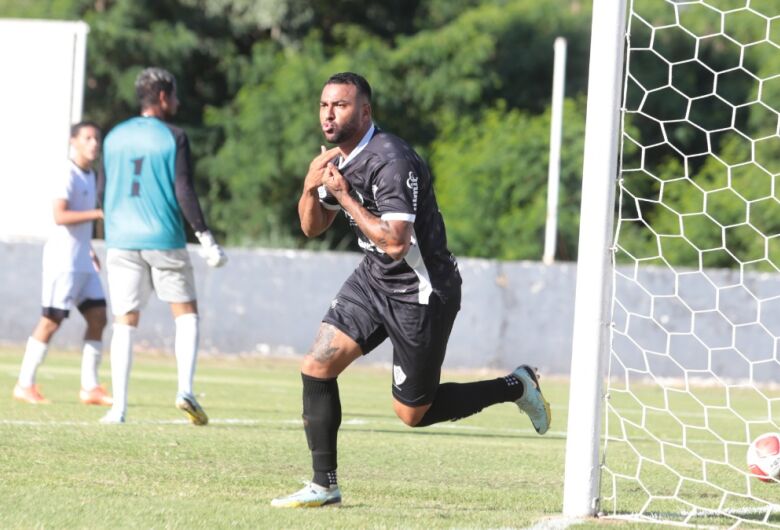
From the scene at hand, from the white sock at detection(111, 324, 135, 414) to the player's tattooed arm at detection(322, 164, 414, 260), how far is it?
12.0 feet

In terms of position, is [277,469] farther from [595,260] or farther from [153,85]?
[153,85]

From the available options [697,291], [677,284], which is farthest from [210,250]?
[697,291]

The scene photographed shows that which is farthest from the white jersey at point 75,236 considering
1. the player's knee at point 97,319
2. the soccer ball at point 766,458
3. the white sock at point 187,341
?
the soccer ball at point 766,458

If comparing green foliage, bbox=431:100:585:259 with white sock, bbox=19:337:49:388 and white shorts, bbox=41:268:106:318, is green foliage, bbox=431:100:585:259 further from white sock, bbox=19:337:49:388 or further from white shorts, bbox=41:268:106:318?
white sock, bbox=19:337:49:388

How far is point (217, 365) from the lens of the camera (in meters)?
17.9

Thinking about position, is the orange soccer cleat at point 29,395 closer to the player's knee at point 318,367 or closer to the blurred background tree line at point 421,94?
the player's knee at point 318,367

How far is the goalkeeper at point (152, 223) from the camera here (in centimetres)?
902

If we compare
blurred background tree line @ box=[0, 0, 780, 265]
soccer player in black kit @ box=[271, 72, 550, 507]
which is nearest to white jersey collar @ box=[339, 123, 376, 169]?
soccer player in black kit @ box=[271, 72, 550, 507]

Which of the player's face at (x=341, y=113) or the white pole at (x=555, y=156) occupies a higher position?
the white pole at (x=555, y=156)

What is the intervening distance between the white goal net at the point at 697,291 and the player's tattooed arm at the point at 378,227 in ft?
3.21

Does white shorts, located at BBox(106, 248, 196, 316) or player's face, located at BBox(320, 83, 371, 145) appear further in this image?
white shorts, located at BBox(106, 248, 196, 316)

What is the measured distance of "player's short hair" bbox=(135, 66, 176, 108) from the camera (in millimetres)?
9039

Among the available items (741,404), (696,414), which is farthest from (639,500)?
(741,404)

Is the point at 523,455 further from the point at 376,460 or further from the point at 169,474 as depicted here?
the point at 169,474
